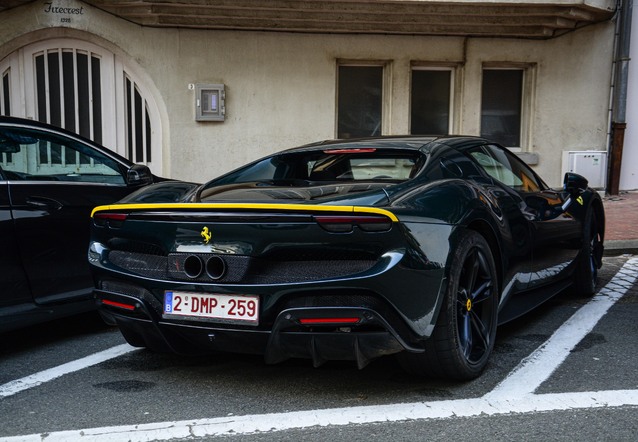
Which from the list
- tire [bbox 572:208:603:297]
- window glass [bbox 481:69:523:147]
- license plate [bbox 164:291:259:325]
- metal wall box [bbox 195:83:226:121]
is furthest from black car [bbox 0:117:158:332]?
window glass [bbox 481:69:523:147]

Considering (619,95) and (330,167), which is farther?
(619,95)

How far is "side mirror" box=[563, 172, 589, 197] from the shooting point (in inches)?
220

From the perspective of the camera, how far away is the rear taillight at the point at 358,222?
3357 millimetres

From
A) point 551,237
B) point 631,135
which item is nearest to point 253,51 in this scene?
point 631,135

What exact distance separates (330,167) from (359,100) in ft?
26.7

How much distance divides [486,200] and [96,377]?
7.45 ft

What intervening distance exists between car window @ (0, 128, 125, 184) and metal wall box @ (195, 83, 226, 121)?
21.7 feet

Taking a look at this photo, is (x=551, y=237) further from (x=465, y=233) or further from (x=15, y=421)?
(x=15, y=421)

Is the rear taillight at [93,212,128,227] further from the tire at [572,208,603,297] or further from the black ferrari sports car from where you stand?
the tire at [572,208,603,297]

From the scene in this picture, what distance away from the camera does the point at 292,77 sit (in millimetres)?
12055

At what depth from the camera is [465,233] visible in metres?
3.80

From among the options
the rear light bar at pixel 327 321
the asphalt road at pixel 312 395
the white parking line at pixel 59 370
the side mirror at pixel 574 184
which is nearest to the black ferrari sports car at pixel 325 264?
the rear light bar at pixel 327 321

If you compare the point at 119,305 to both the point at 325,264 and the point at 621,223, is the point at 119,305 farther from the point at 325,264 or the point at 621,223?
the point at 621,223

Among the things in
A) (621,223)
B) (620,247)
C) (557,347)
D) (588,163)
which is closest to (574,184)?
(557,347)
